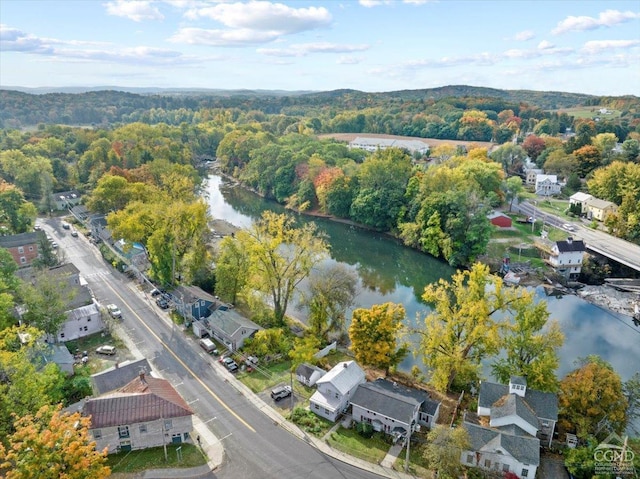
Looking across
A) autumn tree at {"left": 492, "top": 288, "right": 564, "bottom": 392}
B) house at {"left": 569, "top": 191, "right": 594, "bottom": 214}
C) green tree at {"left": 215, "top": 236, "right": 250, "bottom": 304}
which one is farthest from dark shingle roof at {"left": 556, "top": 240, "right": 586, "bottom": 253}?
green tree at {"left": 215, "top": 236, "right": 250, "bottom": 304}

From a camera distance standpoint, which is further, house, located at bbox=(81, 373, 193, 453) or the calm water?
the calm water

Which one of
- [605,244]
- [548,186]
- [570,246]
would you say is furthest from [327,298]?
[548,186]

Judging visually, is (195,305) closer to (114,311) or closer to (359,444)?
(114,311)

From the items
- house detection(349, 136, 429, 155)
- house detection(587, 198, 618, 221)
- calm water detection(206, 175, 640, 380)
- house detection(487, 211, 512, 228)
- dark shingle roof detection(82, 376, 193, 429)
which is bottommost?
calm water detection(206, 175, 640, 380)

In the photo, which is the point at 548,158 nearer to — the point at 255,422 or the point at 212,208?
the point at 212,208

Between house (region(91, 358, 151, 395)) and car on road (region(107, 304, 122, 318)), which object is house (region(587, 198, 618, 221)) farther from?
car on road (region(107, 304, 122, 318))
